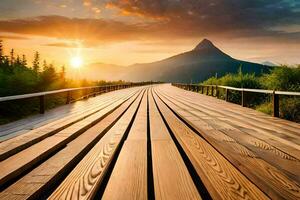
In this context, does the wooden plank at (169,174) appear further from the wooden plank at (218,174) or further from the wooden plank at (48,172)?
the wooden plank at (48,172)

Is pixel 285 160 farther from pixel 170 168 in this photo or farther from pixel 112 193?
pixel 112 193

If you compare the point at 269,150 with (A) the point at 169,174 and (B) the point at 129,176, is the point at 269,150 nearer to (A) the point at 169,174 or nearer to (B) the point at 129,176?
(A) the point at 169,174

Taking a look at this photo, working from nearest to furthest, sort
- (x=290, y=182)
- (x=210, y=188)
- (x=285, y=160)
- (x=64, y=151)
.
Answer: (x=210, y=188) < (x=290, y=182) < (x=285, y=160) < (x=64, y=151)

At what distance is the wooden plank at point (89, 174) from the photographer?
8.10 feet

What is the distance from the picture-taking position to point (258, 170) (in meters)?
3.11

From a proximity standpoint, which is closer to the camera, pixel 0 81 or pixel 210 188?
pixel 210 188

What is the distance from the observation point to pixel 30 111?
17656mm

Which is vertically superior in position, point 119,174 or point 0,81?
point 0,81

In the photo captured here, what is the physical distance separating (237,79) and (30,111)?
14653 millimetres

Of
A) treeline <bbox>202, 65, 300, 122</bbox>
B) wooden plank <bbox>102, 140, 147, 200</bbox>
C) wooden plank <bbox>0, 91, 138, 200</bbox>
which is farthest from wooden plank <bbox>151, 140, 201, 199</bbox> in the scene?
treeline <bbox>202, 65, 300, 122</bbox>

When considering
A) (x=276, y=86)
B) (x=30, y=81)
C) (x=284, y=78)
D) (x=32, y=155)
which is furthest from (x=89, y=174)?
(x=30, y=81)

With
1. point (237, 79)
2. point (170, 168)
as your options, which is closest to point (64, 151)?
point (170, 168)

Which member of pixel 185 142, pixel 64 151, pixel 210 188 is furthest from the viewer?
pixel 185 142

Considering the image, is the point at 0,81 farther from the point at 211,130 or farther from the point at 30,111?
the point at 211,130
